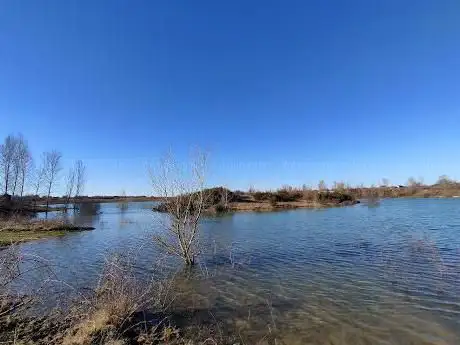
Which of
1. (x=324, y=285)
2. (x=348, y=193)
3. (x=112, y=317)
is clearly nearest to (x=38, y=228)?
(x=324, y=285)

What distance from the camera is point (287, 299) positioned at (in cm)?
1020

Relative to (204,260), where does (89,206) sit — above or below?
above

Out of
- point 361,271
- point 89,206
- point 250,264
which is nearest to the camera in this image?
point 361,271

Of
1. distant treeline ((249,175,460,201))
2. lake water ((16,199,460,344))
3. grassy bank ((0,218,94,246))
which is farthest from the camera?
distant treeline ((249,175,460,201))

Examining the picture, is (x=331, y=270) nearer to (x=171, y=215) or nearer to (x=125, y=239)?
(x=171, y=215)

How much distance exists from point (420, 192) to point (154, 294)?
103m

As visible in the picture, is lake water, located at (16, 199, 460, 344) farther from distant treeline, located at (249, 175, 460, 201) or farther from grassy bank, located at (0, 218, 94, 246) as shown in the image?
distant treeline, located at (249, 175, 460, 201)

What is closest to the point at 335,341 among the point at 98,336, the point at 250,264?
the point at 98,336

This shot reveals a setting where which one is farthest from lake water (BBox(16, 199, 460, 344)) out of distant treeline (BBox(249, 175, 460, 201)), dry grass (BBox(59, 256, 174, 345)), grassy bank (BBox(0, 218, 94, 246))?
distant treeline (BBox(249, 175, 460, 201))

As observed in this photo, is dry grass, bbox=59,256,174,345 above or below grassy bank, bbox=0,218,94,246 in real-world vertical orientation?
below

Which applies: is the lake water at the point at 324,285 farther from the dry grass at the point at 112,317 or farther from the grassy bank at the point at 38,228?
the grassy bank at the point at 38,228

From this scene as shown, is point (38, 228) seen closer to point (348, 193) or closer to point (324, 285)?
point (324, 285)

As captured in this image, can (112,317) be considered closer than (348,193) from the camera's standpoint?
Yes

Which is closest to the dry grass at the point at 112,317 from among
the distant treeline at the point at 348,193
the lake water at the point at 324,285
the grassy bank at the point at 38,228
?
the lake water at the point at 324,285
